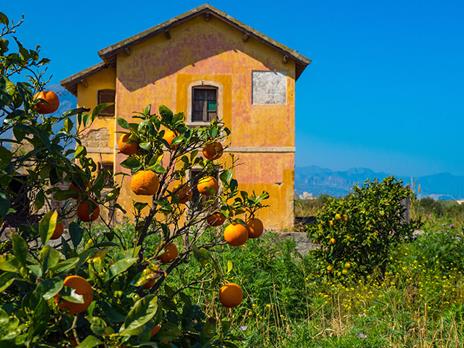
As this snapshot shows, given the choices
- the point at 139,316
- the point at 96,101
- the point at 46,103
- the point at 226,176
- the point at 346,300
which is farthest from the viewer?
the point at 96,101

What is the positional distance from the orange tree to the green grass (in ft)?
5.04

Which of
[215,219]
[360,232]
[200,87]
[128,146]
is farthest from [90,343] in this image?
[200,87]

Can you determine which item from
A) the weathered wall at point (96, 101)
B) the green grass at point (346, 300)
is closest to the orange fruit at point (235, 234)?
the green grass at point (346, 300)

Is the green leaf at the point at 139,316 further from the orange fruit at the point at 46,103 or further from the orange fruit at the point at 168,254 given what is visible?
the orange fruit at the point at 46,103

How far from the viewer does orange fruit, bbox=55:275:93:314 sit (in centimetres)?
174

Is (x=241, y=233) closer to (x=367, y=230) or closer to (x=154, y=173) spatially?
(x=154, y=173)

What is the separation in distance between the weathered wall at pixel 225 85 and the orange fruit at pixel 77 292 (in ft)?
48.4

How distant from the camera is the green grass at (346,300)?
5.20 m

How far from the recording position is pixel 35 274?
5.65ft

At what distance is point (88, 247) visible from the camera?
239cm

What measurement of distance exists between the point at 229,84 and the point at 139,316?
15.4 meters

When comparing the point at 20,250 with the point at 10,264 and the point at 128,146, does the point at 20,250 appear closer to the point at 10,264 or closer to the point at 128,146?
the point at 10,264

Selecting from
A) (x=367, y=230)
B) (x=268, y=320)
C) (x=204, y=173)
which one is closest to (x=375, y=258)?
(x=367, y=230)

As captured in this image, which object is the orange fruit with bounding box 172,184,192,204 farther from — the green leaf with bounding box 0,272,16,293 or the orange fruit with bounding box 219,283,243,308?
the green leaf with bounding box 0,272,16,293
